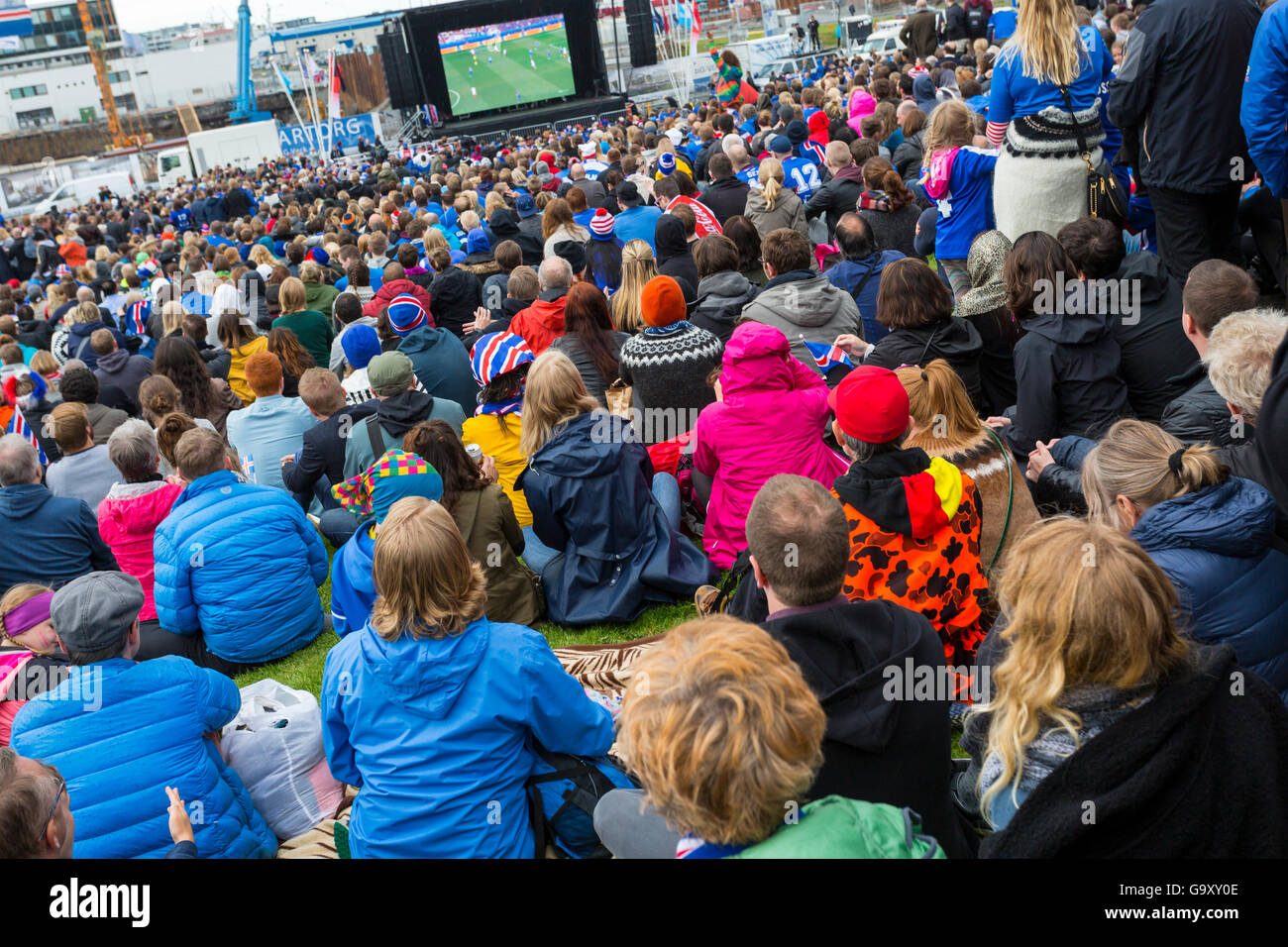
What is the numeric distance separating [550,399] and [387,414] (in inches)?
41.9

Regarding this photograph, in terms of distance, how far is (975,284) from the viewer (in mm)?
5590

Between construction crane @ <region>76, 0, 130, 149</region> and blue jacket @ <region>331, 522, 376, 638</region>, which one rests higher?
construction crane @ <region>76, 0, 130, 149</region>

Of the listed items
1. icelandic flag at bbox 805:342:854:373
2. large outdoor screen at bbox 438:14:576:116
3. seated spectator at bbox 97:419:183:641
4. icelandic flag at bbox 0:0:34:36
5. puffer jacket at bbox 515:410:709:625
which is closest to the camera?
puffer jacket at bbox 515:410:709:625

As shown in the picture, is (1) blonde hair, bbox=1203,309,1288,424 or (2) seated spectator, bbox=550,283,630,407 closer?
(1) blonde hair, bbox=1203,309,1288,424

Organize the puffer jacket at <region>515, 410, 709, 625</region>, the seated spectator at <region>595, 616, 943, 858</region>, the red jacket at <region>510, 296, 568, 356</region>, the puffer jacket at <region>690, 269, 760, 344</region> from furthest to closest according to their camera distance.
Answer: the red jacket at <region>510, 296, 568, 356</region>, the puffer jacket at <region>690, 269, 760, 344</region>, the puffer jacket at <region>515, 410, 709, 625</region>, the seated spectator at <region>595, 616, 943, 858</region>

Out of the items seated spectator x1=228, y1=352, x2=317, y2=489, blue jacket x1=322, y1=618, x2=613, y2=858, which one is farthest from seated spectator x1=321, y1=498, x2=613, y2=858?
seated spectator x1=228, y1=352, x2=317, y2=489

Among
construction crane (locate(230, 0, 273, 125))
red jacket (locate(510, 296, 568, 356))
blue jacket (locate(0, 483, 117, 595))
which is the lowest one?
blue jacket (locate(0, 483, 117, 595))

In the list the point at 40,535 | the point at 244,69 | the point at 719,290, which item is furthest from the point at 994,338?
the point at 244,69

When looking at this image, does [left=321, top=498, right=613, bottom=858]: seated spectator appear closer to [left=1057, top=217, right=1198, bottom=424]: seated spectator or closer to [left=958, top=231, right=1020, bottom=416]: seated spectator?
[left=1057, top=217, right=1198, bottom=424]: seated spectator

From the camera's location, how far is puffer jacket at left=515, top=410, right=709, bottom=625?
482 cm

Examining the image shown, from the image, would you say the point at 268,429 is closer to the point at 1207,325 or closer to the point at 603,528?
the point at 603,528

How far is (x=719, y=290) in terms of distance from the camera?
655cm

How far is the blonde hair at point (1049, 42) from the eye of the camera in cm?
548

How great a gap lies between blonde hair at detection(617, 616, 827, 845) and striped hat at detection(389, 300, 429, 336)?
5.76 metres
